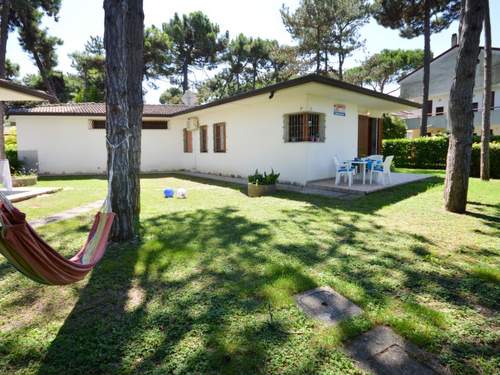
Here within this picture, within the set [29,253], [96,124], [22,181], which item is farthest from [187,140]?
[29,253]

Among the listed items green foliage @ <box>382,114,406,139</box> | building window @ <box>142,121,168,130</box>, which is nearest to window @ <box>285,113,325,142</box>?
building window @ <box>142,121,168,130</box>

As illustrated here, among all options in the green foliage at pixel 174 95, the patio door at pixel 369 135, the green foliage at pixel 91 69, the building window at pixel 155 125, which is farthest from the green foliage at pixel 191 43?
the patio door at pixel 369 135

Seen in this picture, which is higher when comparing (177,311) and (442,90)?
(442,90)

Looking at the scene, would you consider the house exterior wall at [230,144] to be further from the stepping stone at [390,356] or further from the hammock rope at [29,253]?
the hammock rope at [29,253]

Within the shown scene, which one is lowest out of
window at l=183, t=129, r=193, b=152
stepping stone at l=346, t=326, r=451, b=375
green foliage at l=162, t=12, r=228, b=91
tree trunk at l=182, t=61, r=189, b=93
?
stepping stone at l=346, t=326, r=451, b=375

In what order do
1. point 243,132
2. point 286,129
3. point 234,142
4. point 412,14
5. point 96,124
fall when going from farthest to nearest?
point 412,14 → point 96,124 → point 234,142 → point 243,132 → point 286,129

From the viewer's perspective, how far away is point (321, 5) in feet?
62.9

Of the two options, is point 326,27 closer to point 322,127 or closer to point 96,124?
point 322,127

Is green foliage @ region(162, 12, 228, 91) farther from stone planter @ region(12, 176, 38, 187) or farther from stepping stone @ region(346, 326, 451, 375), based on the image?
stepping stone @ region(346, 326, 451, 375)

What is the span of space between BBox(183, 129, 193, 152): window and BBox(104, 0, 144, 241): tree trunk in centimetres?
1036

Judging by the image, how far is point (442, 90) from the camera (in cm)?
2331

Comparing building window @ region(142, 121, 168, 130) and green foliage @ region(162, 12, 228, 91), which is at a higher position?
green foliage @ region(162, 12, 228, 91)

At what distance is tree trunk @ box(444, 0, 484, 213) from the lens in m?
5.05

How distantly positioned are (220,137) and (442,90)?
1984cm
